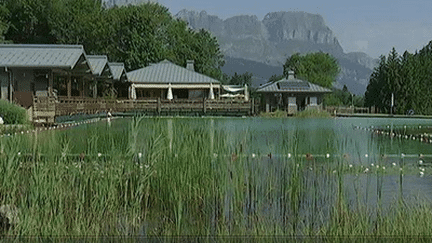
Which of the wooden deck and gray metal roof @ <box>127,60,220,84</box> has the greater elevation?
gray metal roof @ <box>127,60,220,84</box>

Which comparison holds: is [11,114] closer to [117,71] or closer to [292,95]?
[117,71]

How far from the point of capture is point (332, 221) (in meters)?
4.62

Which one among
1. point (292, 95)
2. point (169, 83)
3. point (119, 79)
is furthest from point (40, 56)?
point (292, 95)

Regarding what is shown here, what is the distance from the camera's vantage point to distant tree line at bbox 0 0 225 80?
44.0 meters

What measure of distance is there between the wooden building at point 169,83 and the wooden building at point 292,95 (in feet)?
13.4

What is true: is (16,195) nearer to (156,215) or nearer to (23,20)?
(156,215)

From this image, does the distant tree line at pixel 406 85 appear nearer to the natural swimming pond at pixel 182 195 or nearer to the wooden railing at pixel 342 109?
the wooden railing at pixel 342 109

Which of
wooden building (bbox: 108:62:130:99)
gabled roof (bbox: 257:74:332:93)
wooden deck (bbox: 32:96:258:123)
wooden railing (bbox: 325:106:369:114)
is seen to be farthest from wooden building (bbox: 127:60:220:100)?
wooden railing (bbox: 325:106:369:114)

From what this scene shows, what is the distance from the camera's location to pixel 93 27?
45.3 meters

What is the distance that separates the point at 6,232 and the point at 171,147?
1.91m

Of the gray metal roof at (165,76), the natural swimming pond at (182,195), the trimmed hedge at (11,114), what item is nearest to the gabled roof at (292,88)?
the gray metal roof at (165,76)

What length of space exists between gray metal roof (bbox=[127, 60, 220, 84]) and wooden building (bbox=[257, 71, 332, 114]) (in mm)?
5046

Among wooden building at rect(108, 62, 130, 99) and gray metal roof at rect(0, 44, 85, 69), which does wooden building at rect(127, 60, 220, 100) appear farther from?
gray metal roof at rect(0, 44, 85, 69)

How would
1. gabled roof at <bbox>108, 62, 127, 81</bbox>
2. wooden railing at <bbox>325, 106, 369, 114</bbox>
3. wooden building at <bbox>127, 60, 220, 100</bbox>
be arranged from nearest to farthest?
gabled roof at <bbox>108, 62, 127, 81</bbox> < wooden building at <bbox>127, 60, 220, 100</bbox> < wooden railing at <bbox>325, 106, 369, 114</bbox>
